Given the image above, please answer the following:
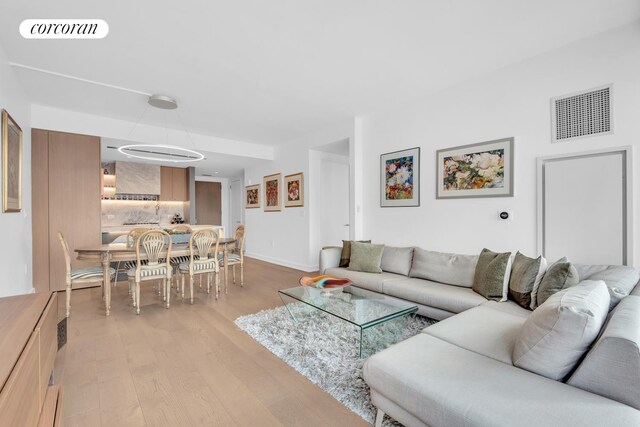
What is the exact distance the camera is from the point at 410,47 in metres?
2.70

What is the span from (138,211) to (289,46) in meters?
6.45

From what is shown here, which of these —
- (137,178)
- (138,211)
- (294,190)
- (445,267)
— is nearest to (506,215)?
(445,267)

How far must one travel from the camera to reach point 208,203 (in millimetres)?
9289

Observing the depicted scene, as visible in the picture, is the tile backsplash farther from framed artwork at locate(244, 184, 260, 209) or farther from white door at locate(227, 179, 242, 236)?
white door at locate(227, 179, 242, 236)

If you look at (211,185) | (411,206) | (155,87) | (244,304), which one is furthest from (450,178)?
(211,185)

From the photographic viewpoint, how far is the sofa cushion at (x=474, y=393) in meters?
1.03

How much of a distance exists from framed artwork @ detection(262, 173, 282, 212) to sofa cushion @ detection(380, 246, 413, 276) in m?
3.20

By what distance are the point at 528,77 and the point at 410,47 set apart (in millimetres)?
1313

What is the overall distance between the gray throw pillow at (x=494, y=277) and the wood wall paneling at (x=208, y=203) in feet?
27.1

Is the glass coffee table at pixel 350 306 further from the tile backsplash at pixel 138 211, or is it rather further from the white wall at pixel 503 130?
the tile backsplash at pixel 138 211

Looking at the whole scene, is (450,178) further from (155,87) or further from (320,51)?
(155,87)

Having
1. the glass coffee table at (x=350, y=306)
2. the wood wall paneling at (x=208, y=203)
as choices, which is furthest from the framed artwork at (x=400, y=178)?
the wood wall paneling at (x=208, y=203)

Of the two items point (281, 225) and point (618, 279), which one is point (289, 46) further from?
point (281, 225)

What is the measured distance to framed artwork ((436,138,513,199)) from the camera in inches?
122
